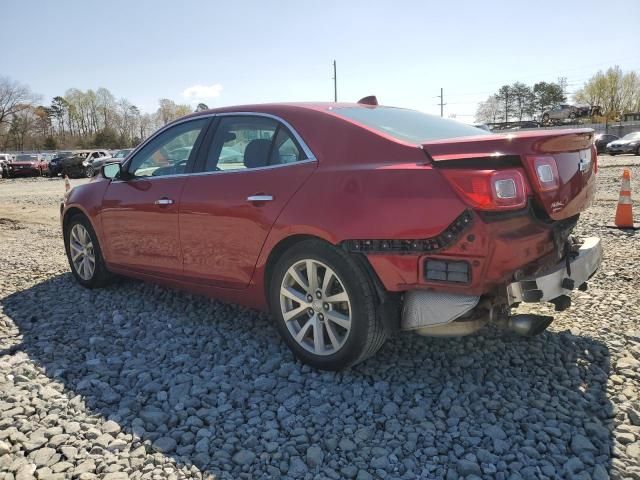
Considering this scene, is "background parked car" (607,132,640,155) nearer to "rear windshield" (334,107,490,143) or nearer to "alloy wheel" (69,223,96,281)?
"rear windshield" (334,107,490,143)

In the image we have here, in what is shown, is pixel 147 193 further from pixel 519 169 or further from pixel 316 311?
pixel 519 169

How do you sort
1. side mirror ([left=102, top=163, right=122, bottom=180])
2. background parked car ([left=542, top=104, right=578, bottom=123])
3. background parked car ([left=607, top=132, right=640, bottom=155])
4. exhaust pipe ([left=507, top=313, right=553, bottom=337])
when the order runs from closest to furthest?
1. exhaust pipe ([left=507, top=313, right=553, bottom=337])
2. side mirror ([left=102, top=163, right=122, bottom=180])
3. background parked car ([left=607, top=132, right=640, bottom=155])
4. background parked car ([left=542, top=104, right=578, bottom=123])

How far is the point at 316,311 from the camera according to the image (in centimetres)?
315

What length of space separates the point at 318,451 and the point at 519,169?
166 centimetres

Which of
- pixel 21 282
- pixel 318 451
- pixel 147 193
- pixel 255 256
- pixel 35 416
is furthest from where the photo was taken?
pixel 21 282

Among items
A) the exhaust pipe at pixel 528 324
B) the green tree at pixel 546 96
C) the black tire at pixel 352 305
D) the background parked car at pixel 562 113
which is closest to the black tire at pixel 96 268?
the black tire at pixel 352 305

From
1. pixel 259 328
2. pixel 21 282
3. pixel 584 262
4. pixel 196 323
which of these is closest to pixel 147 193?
pixel 196 323

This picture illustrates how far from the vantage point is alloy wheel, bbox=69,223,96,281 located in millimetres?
4980

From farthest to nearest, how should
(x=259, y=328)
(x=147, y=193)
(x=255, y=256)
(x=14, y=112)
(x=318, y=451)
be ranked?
(x=14, y=112) < (x=147, y=193) < (x=259, y=328) < (x=255, y=256) < (x=318, y=451)

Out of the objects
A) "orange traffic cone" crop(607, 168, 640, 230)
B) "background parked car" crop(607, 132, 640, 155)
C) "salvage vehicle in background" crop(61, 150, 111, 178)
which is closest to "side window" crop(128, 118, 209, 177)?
"orange traffic cone" crop(607, 168, 640, 230)

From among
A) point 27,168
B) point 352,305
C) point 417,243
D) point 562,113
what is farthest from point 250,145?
point 562,113

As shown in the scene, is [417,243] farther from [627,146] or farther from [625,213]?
[627,146]

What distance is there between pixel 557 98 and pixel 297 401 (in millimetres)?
99422

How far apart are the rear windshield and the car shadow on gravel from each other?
4.53 ft
